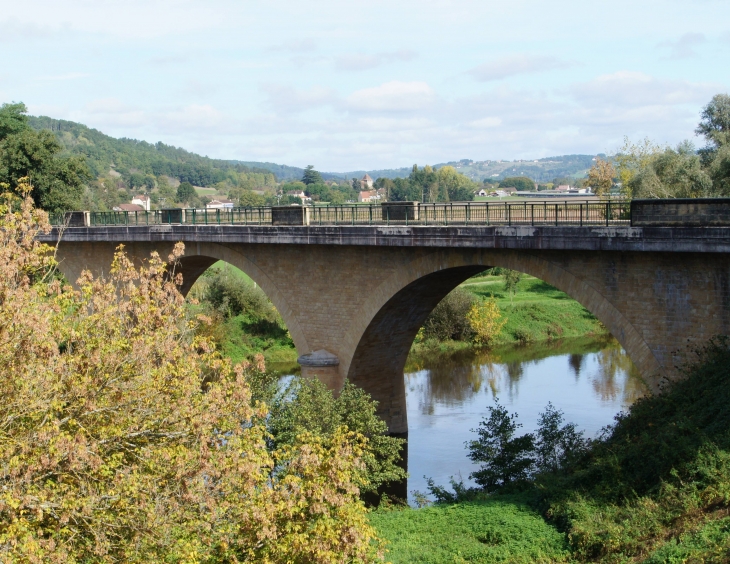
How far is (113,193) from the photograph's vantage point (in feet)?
274

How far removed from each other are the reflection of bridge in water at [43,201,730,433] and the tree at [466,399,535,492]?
2.81 metres

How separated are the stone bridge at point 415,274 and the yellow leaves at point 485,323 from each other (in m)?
12.3

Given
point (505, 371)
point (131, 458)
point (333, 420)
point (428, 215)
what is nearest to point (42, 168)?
point (505, 371)

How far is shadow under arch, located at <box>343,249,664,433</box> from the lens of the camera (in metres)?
14.3

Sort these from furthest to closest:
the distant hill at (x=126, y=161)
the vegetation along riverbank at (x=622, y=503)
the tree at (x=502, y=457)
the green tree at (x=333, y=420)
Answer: the distant hill at (x=126, y=161), the green tree at (x=333, y=420), the tree at (x=502, y=457), the vegetation along riverbank at (x=622, y=503)

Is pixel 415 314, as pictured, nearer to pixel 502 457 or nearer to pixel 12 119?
pixel 502 457

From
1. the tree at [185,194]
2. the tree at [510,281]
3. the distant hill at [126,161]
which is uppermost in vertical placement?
the distant hill at [126,161]

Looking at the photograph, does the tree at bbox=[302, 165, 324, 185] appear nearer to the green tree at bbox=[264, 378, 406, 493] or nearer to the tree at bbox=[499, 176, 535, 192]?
the tree at bbox=[499, 176, 535, 192]

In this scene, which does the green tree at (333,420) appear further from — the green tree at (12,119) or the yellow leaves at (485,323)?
the green tree at (12,119)

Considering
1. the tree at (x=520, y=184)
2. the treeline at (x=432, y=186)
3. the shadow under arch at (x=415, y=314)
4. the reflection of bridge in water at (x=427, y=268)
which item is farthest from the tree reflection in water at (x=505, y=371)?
the tree at (x=520, y=184)

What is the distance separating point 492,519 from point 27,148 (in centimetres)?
2839

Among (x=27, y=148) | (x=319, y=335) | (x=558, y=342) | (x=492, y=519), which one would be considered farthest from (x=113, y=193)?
(x=492, y=519)

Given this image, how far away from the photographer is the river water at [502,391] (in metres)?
20.2

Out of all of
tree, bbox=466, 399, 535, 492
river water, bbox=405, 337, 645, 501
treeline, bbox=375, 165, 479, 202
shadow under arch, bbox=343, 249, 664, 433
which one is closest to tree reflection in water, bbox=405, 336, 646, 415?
river water, bbox=405, 337, 645, 501
